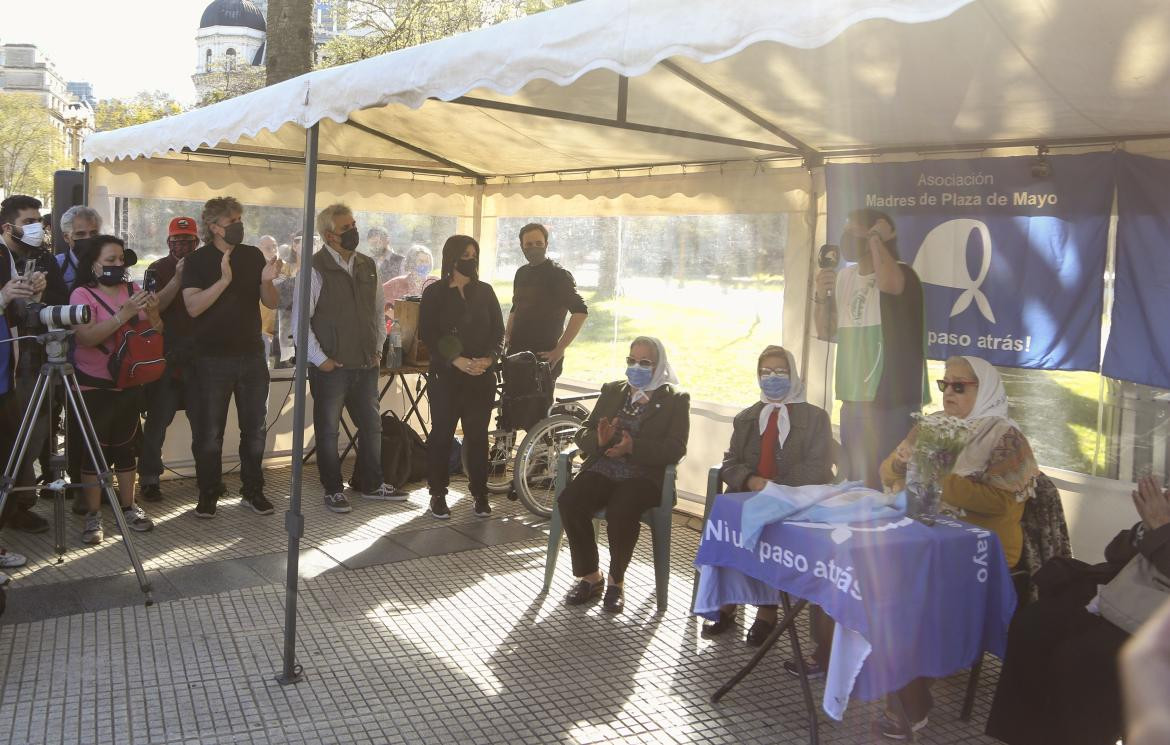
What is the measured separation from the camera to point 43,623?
15.5 feet

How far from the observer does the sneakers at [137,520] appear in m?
6.25

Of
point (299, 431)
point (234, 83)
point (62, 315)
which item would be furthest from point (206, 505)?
point (234, 83)

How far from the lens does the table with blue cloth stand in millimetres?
3533

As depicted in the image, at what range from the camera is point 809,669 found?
4430mm

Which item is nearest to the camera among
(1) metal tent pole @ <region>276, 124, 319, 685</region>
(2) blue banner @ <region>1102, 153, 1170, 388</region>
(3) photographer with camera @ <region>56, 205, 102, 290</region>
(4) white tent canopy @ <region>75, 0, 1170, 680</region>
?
(4) white tent canopy @ <region>75, 0, 1170, 680</region>

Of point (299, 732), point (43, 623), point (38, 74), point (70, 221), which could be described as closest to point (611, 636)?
point (299, 732)

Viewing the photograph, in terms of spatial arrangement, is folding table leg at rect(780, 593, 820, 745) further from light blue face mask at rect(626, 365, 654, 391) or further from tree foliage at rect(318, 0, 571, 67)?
tree foliage at rect(318, 0, 571, 67)

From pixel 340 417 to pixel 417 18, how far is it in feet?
50.9

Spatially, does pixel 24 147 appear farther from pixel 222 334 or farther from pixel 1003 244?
pixel 1003 244

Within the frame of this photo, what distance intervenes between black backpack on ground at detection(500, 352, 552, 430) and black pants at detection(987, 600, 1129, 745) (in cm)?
409

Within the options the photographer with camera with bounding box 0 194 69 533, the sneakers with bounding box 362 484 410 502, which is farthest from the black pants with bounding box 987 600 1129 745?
the photographer with camera with bounding box 0 194 69 533

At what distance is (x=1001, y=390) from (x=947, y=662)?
123 cm

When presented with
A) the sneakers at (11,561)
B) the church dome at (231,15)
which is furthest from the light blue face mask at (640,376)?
the church dome at (231,15)

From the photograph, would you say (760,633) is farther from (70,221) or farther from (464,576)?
(70,221)
